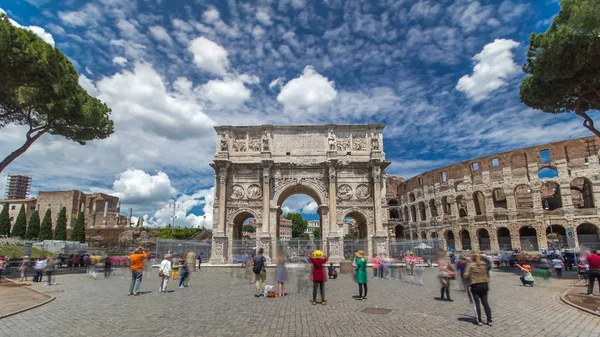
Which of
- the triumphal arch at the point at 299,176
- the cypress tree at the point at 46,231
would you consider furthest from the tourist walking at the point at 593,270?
the cypress tree at the point at 46,231

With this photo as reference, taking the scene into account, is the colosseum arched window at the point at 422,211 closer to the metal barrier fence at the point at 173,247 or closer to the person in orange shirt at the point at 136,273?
the metal barrier fence at the point at 173,247

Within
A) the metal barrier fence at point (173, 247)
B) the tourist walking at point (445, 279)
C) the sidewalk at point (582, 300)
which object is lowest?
the sidewalk at point (582, 300)

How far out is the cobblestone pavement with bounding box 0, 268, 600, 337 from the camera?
19.4ft

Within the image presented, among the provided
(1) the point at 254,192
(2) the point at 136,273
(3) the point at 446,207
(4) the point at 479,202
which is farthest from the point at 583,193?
(2) the point at 136,273

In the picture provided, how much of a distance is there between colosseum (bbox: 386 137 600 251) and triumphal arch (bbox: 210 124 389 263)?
816cm

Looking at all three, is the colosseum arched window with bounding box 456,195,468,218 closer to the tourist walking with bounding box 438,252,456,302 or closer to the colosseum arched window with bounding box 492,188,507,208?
the colosseum arched window with bounding box 492,188,507,208

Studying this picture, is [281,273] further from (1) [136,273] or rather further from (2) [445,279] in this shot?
→ (2) [445,279]

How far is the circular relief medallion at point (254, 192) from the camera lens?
26922 millimetres

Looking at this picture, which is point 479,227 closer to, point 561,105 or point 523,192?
point 523,192

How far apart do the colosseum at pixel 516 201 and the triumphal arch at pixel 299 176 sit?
816 centimetres

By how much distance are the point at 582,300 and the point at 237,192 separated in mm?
22122

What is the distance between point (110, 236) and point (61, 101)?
43.6 meters

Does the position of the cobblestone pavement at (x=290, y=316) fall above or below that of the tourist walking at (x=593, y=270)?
below

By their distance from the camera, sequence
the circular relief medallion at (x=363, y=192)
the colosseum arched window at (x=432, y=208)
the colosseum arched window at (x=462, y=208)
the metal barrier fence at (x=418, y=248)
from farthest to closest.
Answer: the colosseum arched window at (x=432, y=208), the colosseum arched window at (x=462, y=208), the circular relief medallion at (x=363, y=192), the metal barrier fence at (x=418, y=248)
